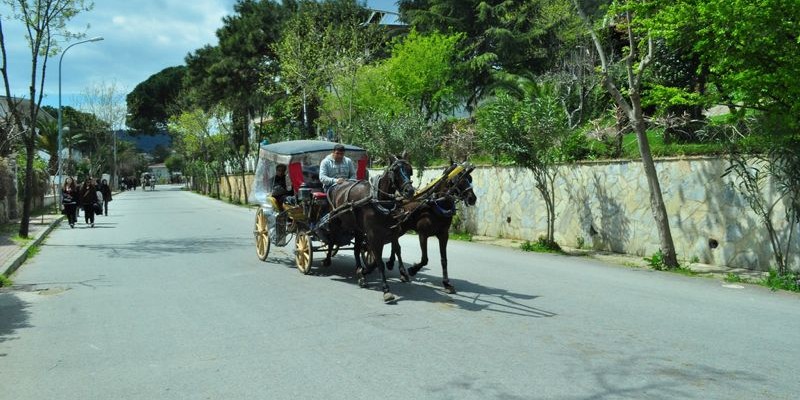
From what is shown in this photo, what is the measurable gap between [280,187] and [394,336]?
6259mm

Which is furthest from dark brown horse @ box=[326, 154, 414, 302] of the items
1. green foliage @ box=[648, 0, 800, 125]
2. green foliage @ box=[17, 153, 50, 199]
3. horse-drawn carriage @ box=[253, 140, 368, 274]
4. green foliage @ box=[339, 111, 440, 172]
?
green foliage @ box=[17, 153, 50, 199]

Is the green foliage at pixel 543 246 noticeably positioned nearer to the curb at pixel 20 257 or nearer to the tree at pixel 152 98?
the curb at pixel 20 257

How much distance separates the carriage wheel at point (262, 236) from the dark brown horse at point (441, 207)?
429cm

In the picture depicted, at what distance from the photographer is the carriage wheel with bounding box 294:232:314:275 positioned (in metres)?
Answer: 11.2

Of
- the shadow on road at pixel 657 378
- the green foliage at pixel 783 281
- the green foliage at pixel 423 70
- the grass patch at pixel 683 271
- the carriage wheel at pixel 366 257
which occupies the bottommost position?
the shadow on road at pixel 657 378

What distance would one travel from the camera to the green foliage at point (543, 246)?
1550 centimetres

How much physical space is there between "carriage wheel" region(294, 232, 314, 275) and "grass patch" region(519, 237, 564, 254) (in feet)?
21.4

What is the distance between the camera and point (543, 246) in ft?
51.6

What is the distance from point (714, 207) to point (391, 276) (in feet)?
21.2

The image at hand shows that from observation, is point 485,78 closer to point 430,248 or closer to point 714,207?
point 430,248

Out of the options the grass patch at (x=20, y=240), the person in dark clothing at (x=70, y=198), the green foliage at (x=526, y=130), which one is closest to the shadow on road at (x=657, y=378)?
the green foliage at (x=526, y=130)

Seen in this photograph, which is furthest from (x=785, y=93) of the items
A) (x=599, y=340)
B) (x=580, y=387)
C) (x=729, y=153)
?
(x=580, y=387)

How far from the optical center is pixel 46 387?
213 inches

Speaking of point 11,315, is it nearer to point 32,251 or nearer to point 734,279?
point 32,251
